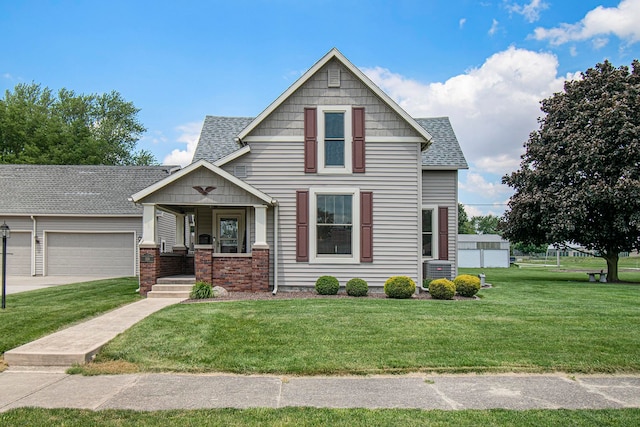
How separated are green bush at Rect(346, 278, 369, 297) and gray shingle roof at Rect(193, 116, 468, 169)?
523 centimetres

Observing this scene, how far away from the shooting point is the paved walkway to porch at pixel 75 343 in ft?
21.3

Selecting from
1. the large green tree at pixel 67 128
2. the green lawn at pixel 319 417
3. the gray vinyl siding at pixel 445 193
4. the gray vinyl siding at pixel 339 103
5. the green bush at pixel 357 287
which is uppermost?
the large green tree at pixel 67 128

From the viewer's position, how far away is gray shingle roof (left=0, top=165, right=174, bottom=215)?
71.2 ft

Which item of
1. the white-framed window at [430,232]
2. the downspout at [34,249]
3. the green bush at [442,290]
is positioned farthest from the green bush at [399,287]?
the downspout at [34,249]

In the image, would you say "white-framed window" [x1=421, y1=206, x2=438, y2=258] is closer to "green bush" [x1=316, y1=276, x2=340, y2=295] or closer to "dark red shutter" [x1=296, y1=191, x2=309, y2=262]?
"green bush" [x1=316, y1=276, x2=340, y2=295]

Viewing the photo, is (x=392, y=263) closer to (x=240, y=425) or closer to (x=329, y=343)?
(x=329, y=343)

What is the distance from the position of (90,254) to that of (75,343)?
16.4 metres

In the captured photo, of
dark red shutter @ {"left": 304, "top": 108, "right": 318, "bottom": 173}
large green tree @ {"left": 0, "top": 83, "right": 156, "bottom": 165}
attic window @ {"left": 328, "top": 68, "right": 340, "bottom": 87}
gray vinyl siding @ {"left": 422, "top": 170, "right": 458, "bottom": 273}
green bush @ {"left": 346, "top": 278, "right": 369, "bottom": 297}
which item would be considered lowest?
green bush @ {"left": 346, "top": 278, "right": 369, "bottom": 297}

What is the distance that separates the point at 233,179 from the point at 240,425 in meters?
9.23

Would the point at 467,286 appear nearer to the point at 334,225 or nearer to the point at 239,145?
the point at 334,225

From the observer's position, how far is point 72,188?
910 inches

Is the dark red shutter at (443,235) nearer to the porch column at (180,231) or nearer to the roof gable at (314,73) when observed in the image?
the roof gable at (314,73)

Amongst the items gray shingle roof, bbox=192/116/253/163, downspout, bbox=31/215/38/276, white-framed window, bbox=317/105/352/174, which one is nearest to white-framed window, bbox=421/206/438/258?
white-framed window, bbox=317/105/352/174

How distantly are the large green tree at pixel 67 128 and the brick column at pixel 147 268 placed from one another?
26268 millimetres
